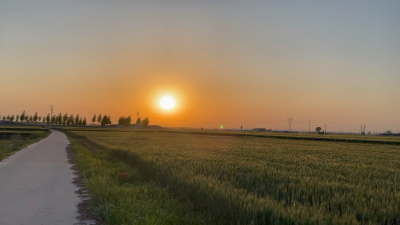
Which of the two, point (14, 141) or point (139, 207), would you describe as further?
point (14, 141)

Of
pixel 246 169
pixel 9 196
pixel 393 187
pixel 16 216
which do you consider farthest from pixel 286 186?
pixel 9 196

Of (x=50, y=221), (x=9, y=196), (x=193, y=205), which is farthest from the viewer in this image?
(x=9, y=196)

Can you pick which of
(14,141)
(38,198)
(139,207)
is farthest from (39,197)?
(14,141)

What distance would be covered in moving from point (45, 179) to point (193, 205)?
793 cm

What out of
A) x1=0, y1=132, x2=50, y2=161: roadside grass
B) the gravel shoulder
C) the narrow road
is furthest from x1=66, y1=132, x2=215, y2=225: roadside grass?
x1=0, y1=132, x2=50, y2=161: roadside grass

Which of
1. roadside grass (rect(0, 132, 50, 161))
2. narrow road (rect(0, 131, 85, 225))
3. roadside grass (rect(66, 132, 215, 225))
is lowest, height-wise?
roadside grass (rect(0, 132, 50, 161))

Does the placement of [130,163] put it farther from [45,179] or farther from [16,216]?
[16,216]

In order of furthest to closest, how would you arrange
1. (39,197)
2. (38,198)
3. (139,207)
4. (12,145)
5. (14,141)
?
(14,141)
(12,145)
(39,197)
(38,198)
(139,207)

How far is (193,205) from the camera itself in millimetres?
9070

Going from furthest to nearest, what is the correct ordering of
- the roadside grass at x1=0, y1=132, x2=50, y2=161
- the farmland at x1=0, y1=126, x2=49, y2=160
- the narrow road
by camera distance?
the farmland at x1=0, y1=126, x2=49, y2=160 < the roadside grass at x1=0, y1=132, x2=50, y2=161 < the narrow road

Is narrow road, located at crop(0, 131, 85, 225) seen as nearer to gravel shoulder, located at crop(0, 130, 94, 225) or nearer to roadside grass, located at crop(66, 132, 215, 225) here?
gravel shoulder, located at crop(0, 130, 94, 225)

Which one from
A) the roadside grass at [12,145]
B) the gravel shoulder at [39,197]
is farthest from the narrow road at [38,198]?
the roadside grass at [12,145]

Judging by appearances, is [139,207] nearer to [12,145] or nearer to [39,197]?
[39,197]

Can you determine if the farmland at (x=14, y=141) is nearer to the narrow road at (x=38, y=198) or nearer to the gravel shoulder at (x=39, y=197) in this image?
the gravel shoulder at (x=39, y=197)
